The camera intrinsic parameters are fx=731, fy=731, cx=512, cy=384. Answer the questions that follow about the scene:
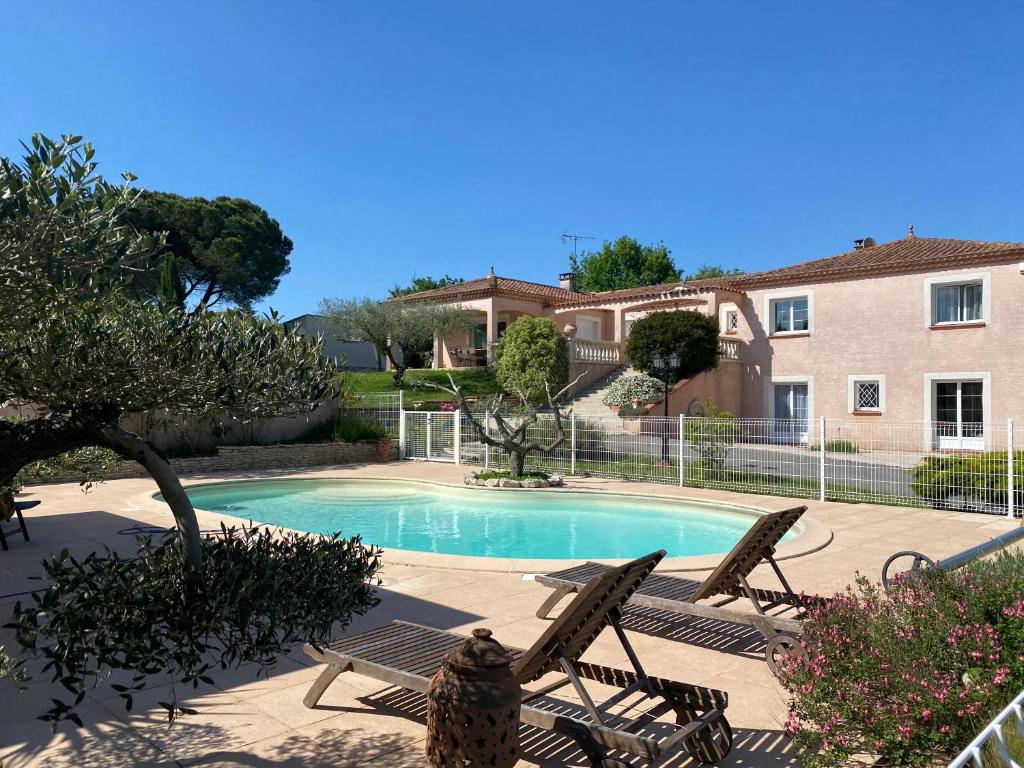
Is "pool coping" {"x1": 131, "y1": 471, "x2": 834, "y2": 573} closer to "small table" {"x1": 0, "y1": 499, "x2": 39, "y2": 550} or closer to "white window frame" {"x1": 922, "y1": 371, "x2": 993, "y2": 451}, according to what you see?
"small table" {"x1": 0, "y1": 499, "x2": 39, "y2": 550}

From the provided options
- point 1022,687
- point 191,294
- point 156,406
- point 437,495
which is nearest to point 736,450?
point 437,495

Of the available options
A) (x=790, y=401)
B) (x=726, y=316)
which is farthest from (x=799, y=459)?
(x=726, y=316)

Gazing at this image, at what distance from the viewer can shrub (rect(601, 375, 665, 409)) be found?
2439cm

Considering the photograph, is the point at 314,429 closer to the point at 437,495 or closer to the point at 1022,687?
the point at 437,495

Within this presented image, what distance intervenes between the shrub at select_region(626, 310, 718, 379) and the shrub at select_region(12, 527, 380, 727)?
68.1 ft

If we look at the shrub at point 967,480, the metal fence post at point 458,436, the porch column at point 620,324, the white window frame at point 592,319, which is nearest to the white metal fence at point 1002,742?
the shrub at point 967,480

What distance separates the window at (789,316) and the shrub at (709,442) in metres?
12.7

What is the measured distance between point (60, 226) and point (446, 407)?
2191cm

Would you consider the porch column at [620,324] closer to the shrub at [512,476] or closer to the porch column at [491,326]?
the porch column at [491,326]

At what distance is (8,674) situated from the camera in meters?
2.80

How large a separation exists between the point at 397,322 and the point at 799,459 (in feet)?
69.2

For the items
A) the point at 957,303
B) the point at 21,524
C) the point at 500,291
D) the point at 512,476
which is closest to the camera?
the point at 21,524

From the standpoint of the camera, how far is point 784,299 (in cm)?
2644

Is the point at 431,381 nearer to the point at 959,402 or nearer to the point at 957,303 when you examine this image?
the point at 959,402
